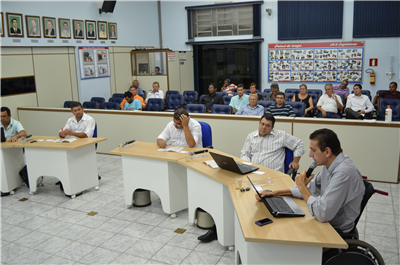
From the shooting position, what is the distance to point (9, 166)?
18.1 feet

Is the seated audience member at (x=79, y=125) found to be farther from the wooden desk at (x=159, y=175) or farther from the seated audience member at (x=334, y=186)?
the seated audience member at (x=334, y=186)

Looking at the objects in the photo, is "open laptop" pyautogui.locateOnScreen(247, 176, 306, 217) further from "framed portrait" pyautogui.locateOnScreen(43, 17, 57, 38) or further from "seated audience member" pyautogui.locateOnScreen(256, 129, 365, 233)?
"framed portrait" pyautogui.locateOnScreen(43, 17, 57, 38)

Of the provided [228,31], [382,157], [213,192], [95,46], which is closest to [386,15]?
[228,31]

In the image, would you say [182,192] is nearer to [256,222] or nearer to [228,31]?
[256,222]

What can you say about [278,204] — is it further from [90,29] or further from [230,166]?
[90,29]

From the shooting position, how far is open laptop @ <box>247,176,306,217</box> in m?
2.51

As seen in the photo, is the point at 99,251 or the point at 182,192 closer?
the point at 99,251

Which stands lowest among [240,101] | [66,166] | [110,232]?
[110,232]

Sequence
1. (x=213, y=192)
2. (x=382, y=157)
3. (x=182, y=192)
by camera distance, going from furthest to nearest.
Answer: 1. (x=382, y=157)
2. (x=182, y=192)
3. (x=213, y=192)

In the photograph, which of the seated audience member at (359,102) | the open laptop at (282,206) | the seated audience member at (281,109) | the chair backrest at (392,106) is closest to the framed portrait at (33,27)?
Result: the seated audience member at (281,109)

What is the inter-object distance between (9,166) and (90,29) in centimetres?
602

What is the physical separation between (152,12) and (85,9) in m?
3.41

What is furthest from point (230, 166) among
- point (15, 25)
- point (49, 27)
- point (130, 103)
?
point (49, 27)

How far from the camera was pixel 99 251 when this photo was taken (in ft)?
12.2
